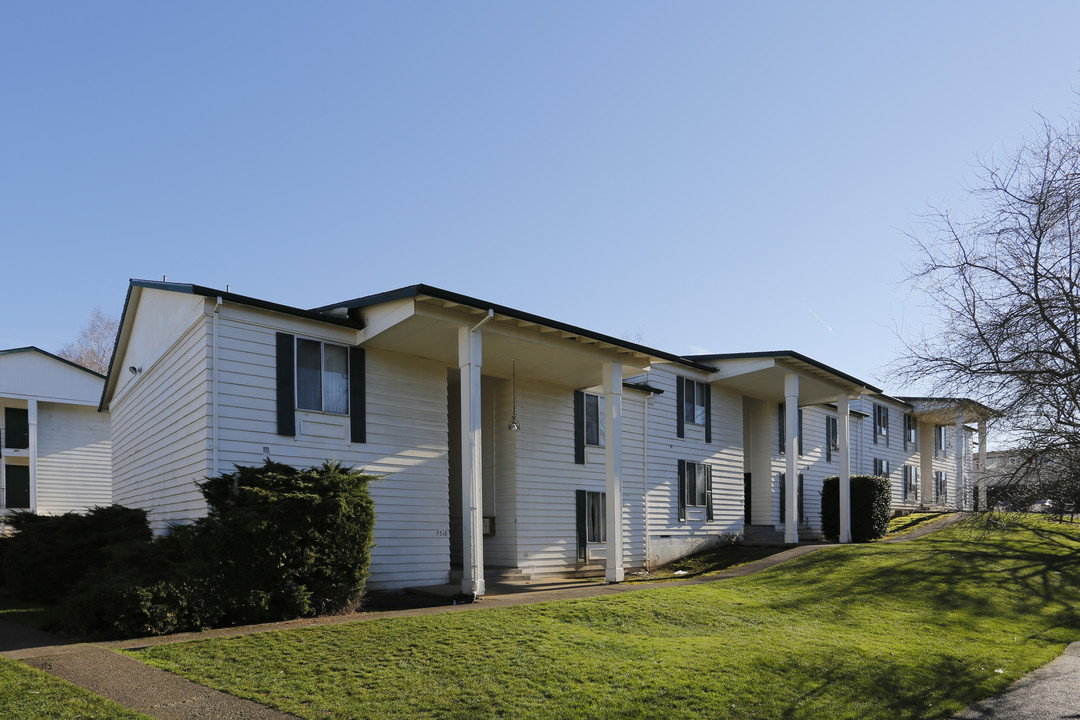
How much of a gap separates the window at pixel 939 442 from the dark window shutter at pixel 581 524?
29.6 meters

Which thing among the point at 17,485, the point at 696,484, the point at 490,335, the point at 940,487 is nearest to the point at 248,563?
the point at 490,335

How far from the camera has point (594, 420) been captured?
2047cm

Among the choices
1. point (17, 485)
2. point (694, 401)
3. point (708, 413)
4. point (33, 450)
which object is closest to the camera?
point (694, 401)

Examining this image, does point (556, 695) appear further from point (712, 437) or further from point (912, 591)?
point (712, 437)

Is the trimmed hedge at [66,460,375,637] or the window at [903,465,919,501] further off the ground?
the trimmed hedge at [66,460,375,637]

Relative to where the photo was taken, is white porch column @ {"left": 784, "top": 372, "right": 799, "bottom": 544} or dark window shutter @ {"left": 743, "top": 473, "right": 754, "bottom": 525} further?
dark window shutter @ {"left": 743, "top": 473, "right": 754, "bottom": 525}

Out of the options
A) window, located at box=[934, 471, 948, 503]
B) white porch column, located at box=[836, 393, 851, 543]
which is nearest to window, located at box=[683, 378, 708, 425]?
white porch column, located at box=[836, 393, 851, 543]

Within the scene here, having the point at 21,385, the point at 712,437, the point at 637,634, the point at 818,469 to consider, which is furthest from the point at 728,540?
the point at 21,385

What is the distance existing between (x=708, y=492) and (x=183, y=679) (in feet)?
59.9

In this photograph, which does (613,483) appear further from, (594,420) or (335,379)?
(335,379)

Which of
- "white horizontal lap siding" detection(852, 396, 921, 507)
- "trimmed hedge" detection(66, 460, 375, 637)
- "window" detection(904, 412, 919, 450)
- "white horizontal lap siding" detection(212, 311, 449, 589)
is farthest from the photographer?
"window" detection(904, 412, 919, 450)

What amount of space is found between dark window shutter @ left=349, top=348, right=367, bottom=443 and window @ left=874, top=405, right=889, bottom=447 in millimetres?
27396

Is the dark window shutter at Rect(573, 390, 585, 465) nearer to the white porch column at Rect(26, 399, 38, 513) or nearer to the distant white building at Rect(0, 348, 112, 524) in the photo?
the distant white building at Rect(0, 348, 112, 524)

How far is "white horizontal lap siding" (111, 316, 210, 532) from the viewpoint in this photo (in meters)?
13.0
